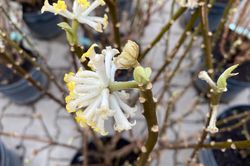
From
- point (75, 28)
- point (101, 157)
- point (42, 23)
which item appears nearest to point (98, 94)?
point (75, 28)

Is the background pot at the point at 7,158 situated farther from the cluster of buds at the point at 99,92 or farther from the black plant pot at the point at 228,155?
the cluster of buds at the point at 99,92

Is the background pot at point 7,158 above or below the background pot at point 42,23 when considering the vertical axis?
below

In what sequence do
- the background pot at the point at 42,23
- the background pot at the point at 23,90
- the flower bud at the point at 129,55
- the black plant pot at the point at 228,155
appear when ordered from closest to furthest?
1. the flower bud at the point at 129,55
2. the black plant pot at the point at 228,155
3. the background pot at the point at 23,90
4. the background pot at the point at 42,23

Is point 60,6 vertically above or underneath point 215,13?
above

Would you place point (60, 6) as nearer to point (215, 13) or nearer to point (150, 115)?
point (150, 115)

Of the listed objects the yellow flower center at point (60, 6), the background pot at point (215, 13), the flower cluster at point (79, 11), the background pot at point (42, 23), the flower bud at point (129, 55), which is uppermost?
the yellow flower center at point (60, 6)

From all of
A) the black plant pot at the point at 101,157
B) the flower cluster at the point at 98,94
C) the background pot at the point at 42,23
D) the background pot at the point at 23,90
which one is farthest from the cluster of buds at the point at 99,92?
the background pot at the point at 42,23
